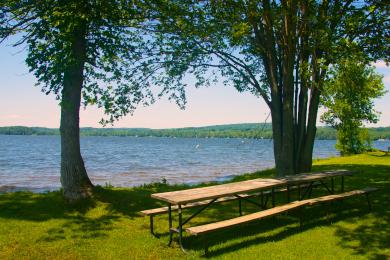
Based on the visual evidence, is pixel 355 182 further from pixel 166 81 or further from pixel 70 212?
pixel 70 212

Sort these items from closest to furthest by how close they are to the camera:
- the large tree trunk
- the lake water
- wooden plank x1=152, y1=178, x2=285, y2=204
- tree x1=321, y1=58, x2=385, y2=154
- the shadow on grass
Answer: wooden plank x1=152, y1=178, x2=285, y2=204
the shadow on grass
the large tree trunk
the lake water
tree x1=321, y1=58, x2=385, y2=154

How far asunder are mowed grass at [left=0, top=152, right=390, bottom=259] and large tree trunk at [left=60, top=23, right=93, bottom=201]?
416 millimetres

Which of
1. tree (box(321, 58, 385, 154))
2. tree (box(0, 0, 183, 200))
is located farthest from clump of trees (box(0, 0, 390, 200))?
tree (box(321, 58, 385, 154))

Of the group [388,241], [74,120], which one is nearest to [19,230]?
[74,120]

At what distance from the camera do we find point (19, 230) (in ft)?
25.8

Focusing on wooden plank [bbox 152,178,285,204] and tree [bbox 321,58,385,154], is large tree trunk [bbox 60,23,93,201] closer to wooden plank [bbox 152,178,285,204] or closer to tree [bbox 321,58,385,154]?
wooden plank [bbox 152,178,285,204]

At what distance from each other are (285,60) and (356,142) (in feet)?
99.7

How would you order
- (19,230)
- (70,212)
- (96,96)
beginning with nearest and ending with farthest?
(19,230)
(70,212)
(96,96)

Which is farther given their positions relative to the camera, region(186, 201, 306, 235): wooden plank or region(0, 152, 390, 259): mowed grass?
region(0, 152, 390, 259): mowed grass

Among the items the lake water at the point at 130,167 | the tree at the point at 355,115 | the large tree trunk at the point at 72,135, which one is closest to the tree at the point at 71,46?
the large tree trunk at the point at 72,135

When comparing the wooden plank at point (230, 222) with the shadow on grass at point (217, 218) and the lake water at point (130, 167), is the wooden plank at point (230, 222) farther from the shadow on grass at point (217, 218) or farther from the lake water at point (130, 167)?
the lake water at point (130, 167)

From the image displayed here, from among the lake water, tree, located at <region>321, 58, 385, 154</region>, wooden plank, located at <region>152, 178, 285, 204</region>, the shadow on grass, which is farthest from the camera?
tree, located at <region>321, 58, 385, 154</region>

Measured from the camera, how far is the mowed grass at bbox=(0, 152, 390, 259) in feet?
21.6

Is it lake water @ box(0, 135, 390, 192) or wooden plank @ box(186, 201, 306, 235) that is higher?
wooden plank @ box(186, 201, 306, 235)
